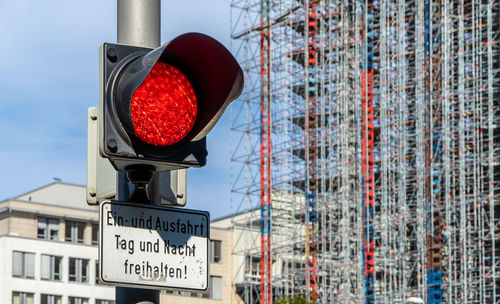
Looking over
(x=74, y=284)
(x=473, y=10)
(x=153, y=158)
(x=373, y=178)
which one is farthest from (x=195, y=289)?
(x=74, y=284)

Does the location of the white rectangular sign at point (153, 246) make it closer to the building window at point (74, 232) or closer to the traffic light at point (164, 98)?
the traffic light at point (164, 98)

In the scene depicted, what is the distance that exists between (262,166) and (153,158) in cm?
5552

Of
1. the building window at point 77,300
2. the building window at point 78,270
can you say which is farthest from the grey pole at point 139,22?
the building window at point 78,270

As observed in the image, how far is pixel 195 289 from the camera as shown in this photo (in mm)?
4102

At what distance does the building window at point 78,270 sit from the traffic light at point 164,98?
63.0 meters

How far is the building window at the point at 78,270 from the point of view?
6625 centimetres

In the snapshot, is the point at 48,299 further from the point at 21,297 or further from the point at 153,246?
the point at 153,246

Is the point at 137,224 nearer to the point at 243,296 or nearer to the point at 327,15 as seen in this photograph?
the point at 327,15

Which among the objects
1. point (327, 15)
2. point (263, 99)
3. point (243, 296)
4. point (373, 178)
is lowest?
point (243, 296)

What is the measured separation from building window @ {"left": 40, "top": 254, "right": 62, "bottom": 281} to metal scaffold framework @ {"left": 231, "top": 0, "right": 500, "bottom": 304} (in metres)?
10.6

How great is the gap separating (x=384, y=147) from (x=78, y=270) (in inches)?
850

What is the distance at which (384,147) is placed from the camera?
53.7 m

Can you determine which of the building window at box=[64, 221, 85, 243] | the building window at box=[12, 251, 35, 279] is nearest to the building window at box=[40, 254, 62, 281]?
the building window at box=[12, 251, 35, 279]

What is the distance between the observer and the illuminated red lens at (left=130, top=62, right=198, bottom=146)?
3865 millimetres
